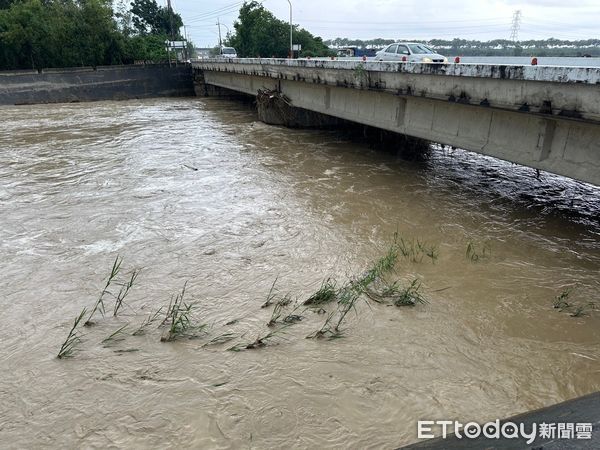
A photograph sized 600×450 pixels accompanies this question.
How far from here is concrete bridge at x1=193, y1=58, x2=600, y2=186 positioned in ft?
21.5

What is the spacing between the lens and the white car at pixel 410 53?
16.9 metres

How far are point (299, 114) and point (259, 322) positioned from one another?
1518 cm

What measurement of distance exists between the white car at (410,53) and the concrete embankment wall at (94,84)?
23029mm

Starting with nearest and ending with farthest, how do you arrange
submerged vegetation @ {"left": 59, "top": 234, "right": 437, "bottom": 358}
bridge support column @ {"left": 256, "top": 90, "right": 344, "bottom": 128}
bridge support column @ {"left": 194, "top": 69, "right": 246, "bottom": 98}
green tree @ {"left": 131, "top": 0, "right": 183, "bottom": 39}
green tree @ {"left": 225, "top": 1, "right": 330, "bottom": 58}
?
submerged vegetation @ {"left": 59, "top": 234, "right": 437, "bottom": 358}
bridge support column @ {"left": 256, "top": 90, "right": 344, "bottom": 128}
bridge support column @ {"left": 194, "top": 69, "right": 246, "bottom": 98}
green tree @ {"left": 225, "top": 1, "right": 330, "bottom": 58}
green tree @ {"left": 131, "top": 0, "right": 183, "bottom": 39}

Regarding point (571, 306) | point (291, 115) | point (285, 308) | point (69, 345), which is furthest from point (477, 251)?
point (291, 115)

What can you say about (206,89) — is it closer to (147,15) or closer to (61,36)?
(61,36)

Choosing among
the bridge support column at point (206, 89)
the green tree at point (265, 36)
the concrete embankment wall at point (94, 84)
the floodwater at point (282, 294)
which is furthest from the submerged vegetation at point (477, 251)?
the green tree at point (265, 36)

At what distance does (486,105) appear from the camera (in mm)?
7988

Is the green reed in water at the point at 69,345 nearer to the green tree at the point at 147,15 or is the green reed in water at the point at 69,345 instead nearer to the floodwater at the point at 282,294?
the floodwater at the point at 282,294

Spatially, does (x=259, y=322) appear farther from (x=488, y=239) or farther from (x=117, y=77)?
(x=117, y=77)

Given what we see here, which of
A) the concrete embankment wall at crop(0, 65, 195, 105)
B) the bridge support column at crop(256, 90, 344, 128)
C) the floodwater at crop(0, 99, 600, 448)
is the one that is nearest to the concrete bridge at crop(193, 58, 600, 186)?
the floodwater at crop(0, 99, 600, 448)

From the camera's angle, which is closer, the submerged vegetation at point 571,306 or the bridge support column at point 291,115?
the submerged vegetation at point 571,306

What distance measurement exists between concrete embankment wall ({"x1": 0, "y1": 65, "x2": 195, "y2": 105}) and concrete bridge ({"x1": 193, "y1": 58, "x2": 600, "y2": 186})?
25.1 m

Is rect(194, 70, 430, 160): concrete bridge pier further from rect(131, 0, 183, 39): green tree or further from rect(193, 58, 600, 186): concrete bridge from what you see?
rect(131, 0, 183, 39): green tree
